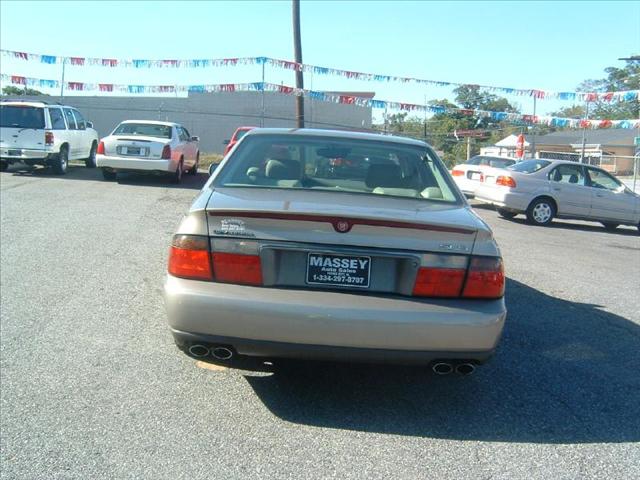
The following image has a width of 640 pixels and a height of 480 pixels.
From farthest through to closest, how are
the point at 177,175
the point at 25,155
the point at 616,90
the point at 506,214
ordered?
the point at 616,90, the point at 177,175, the point at 25,155, the point at 506,214

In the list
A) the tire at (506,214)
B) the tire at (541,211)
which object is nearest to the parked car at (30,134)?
the tire at (506,214)

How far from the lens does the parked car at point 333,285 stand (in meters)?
3.43

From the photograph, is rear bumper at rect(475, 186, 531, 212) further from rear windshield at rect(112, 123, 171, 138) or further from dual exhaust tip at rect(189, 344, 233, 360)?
dual exhaust tip at rect(189, 344, 233, 360)

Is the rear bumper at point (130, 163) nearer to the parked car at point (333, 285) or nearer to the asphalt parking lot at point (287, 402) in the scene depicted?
the asphalt parking lot at point (287, 402)

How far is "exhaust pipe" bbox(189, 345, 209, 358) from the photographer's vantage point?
3613 mm

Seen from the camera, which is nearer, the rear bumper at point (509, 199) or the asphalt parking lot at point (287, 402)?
the asphalt parking lot at point (287, 402)

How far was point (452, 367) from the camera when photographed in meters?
3.64

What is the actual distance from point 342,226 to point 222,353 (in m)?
0.96

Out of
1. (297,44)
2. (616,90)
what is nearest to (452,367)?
(297,44)

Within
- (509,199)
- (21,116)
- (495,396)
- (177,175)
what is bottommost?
(495,396)

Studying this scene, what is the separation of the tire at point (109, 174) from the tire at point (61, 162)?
1.29 metres

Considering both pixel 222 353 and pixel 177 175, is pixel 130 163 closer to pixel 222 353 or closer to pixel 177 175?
pixel 177 175

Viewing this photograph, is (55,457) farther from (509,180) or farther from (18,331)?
(509,180)

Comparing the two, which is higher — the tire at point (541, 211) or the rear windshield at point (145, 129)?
the rear windshield at point (145, 129)
